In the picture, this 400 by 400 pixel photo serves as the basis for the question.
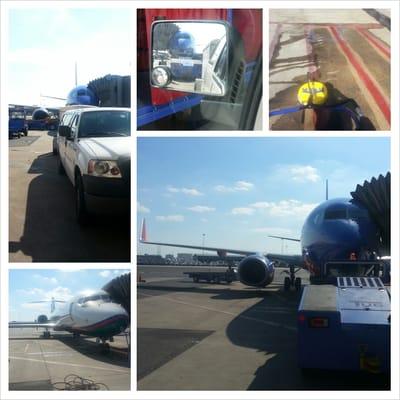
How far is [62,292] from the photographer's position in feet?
13.5

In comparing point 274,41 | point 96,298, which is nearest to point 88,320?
point 96,298

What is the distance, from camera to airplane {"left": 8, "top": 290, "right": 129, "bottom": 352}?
411 centimetres

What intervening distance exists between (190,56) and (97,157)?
1069 millimetres

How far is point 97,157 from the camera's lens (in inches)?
161

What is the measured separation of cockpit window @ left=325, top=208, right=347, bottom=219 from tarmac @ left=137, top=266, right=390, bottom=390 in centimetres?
62

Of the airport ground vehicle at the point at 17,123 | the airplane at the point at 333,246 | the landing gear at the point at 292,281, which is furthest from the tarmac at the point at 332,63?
the airport ground vehicle at the point at 17,123

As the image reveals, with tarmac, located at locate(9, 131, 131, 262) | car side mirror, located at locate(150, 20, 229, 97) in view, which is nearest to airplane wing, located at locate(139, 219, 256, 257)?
tarmac, located at locate(9, 131, 131, 262)

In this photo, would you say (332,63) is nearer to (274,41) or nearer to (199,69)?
(274,41)

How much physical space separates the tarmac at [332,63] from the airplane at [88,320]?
1.90m

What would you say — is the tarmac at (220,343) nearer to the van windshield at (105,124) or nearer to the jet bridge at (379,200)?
the jet bridge at (379,200)

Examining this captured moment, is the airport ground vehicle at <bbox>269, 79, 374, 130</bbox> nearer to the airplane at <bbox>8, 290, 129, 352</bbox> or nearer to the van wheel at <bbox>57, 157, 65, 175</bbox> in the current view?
the van wheel at <bbox>57, 157, 65, 175</bbox>

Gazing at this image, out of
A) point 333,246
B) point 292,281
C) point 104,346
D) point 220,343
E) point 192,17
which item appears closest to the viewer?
point 192,17

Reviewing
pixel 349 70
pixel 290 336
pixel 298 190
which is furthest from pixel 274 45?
pixel 290 336

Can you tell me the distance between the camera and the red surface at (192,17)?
3.99 m
